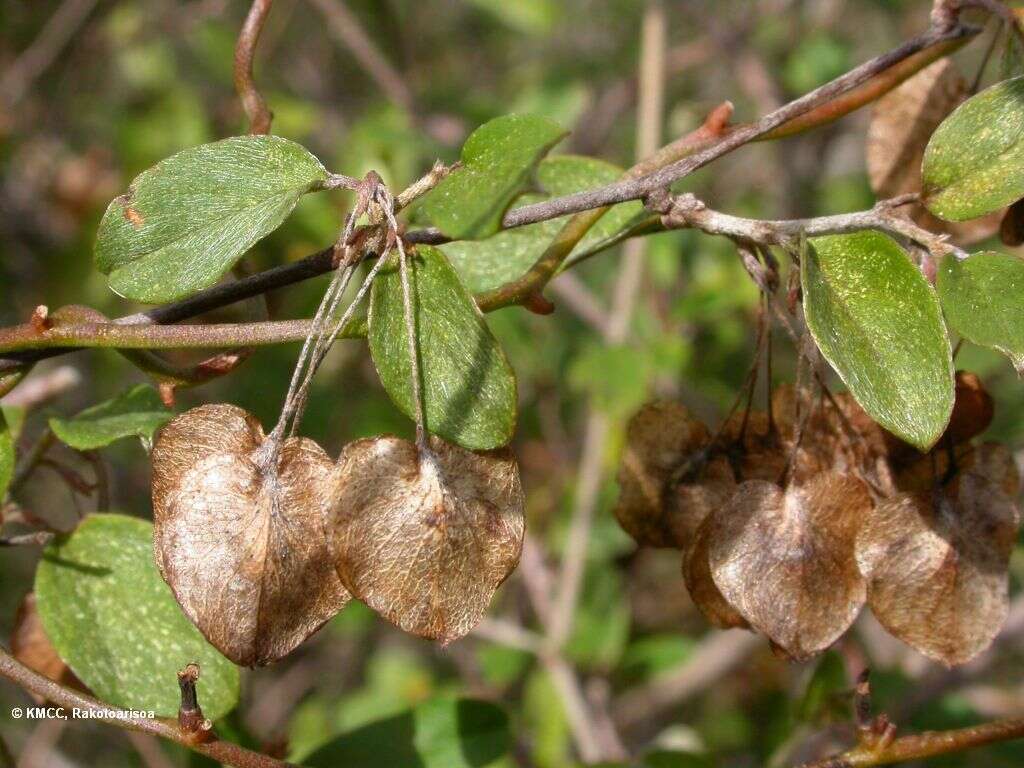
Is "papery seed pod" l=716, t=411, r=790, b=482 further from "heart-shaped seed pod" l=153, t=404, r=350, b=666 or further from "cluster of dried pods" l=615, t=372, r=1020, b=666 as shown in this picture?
"heart-shaped seed pod" l=153, t=404, r=350, b=666

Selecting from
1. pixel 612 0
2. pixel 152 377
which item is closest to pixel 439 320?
pixel 152 377

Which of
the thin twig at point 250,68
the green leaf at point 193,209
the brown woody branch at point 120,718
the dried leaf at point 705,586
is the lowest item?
the dried leaf at point 705,586

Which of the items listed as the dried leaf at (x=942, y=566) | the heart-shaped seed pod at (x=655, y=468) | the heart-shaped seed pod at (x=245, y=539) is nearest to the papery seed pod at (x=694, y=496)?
the heart-shaped seed pod at (x=655, y=468)

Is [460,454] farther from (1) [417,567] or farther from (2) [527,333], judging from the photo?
(2) [527,333]

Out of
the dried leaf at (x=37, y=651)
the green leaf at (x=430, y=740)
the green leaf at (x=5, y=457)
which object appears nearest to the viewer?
the green leaf at (x=5, y=457)

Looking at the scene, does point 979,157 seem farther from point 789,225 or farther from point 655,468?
point 655,468

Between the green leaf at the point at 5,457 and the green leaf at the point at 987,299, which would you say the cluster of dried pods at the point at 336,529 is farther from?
the green leaf at the point at 987,299
